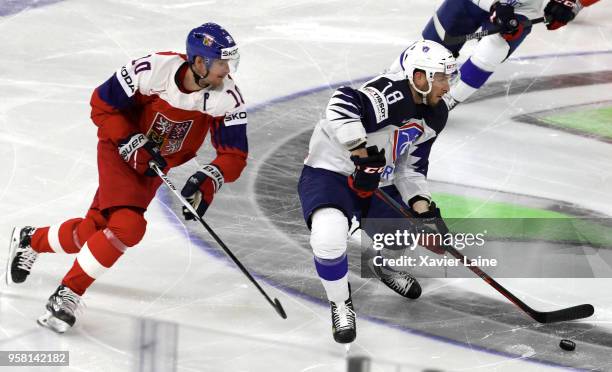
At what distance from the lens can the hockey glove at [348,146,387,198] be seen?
4.00 meters

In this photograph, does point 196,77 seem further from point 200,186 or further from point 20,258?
point 20,258

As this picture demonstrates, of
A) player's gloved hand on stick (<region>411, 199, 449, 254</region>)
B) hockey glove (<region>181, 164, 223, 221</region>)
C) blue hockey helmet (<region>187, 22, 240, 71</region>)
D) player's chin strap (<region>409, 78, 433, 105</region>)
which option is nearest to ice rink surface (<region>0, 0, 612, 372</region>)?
player's gloved hand on stick (<region>411, 199, 449, 254</region>)

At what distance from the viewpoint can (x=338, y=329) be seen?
4.02 m

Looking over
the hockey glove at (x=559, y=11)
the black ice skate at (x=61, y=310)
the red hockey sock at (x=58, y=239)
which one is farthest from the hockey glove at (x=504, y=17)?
the black ice skate at (x=61, y=310)

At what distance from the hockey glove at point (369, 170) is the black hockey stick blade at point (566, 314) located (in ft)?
2.72

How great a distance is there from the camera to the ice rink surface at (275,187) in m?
3.46

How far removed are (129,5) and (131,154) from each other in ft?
12.9

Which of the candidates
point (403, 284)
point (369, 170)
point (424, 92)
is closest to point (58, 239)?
point (369, 170)

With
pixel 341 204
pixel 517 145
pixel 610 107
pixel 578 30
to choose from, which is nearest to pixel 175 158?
pixel 341 204

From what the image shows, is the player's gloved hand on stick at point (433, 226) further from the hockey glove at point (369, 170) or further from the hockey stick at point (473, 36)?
the hockey stick at point (473, 36)

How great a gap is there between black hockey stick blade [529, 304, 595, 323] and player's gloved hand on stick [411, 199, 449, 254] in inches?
17.9

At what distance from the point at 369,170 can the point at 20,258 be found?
1394 millimetres

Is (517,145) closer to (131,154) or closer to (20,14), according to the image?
(131,154)

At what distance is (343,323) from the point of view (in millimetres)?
4023
